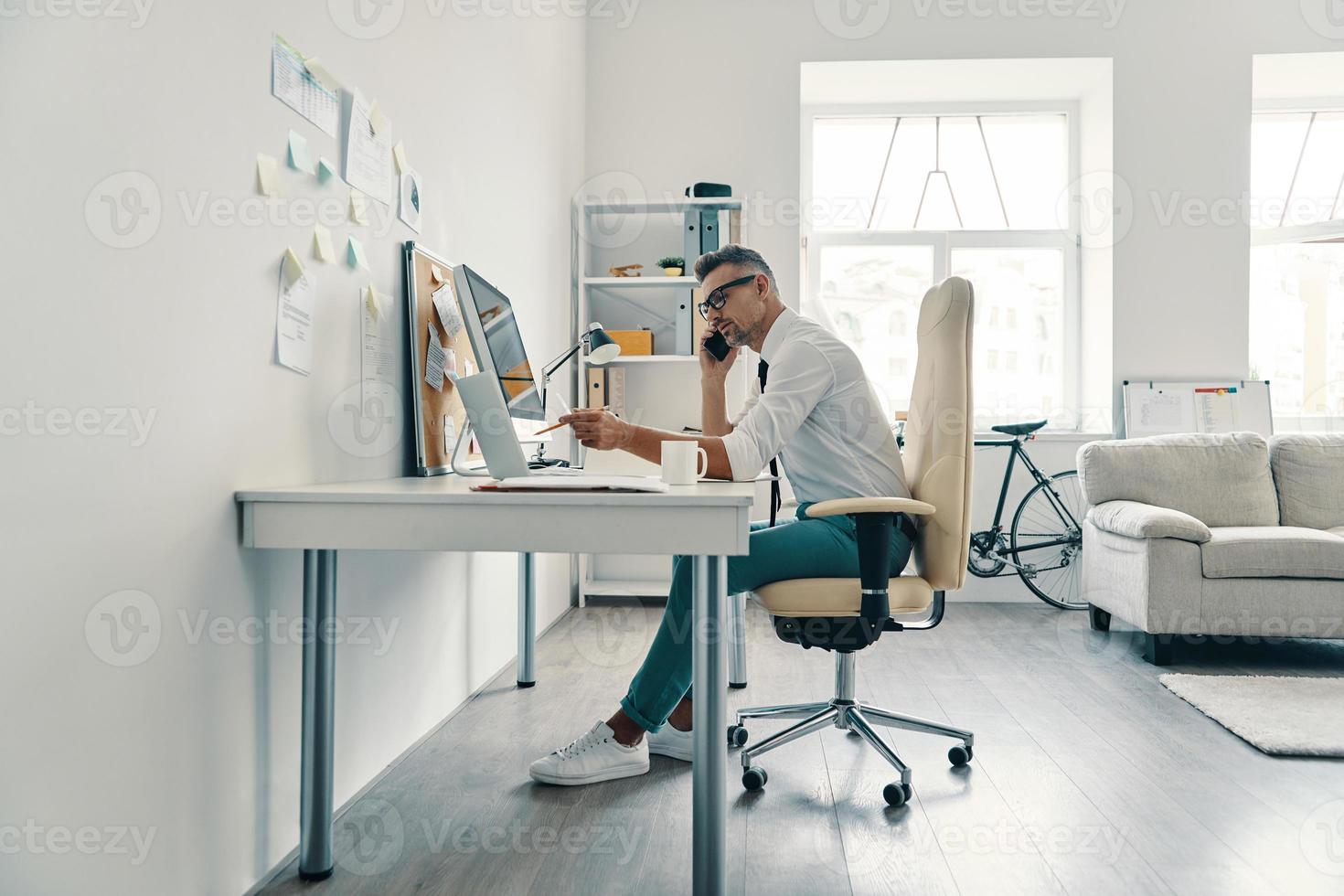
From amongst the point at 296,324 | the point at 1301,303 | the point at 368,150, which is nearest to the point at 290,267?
the point at 296,324

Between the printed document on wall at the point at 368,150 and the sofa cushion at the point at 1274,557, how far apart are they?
2780mm

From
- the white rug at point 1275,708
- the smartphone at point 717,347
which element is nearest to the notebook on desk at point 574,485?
the smartphone at point 717,347

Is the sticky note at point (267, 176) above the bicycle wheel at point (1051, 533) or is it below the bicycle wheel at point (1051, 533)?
above

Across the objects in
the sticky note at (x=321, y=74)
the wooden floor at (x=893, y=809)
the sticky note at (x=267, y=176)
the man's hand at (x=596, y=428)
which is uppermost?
the sticky note at (x=321, y=74)

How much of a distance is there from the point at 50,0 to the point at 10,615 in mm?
675

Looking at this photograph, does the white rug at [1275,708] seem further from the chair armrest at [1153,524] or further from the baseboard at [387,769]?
the baseboard at [387,769]

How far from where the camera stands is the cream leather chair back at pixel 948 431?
6.19 feet

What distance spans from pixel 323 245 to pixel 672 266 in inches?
99.5

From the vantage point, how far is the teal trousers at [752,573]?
6.08 ft

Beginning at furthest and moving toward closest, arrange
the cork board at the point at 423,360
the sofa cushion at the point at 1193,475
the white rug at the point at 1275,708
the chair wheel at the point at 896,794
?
the sofa cushion at the point at 1193,475 → the white rug at the point at 1275,708 → the cork board at the point at 423,360 → the chair wheel at the point at 896,794

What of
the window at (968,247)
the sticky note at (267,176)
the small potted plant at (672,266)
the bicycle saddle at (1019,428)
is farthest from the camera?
the window at (968,247)

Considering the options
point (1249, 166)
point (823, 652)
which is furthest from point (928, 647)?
point (1249, 166)

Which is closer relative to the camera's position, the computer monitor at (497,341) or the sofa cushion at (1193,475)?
the computer monitor at (497,341)

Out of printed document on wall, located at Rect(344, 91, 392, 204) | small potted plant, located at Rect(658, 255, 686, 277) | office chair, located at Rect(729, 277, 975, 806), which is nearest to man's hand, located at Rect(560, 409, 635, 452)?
office chair, located at Rect(729, 277, 975, 806)
